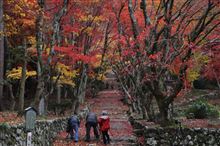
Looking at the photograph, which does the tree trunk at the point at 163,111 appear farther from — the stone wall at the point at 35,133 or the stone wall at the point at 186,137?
the stone wall at the point at 35,133

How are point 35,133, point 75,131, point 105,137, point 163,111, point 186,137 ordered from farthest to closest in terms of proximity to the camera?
point 75,131
point 105,137
point 35,133
point 163,111
point 186,137

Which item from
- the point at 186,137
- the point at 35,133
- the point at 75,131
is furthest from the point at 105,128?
the point at 186,137

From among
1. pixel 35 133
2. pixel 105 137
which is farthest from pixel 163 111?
pixel 105 137

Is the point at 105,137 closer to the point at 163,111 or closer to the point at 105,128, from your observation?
the point at 105,128

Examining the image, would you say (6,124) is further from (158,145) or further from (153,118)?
(153,118)

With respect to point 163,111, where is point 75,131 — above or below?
below

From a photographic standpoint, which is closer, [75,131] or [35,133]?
[35,133]

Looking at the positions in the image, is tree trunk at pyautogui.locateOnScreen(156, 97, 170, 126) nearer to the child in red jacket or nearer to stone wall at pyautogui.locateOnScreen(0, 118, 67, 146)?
stone wall at pyautogui.locateOnScreen(0, 118, 67, 146)

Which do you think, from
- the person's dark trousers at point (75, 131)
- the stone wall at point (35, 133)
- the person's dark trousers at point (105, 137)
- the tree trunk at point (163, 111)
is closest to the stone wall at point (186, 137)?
the tree trunk at point (163, 111)

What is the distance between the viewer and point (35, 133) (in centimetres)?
1530

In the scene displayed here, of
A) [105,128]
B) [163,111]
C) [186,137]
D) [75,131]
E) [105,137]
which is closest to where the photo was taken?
[186,137]

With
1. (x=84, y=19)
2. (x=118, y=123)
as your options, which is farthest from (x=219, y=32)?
(x=118, y=123)

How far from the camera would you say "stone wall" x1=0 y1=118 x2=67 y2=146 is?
12664mm

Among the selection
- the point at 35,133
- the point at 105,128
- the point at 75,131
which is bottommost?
the point at 75,131
